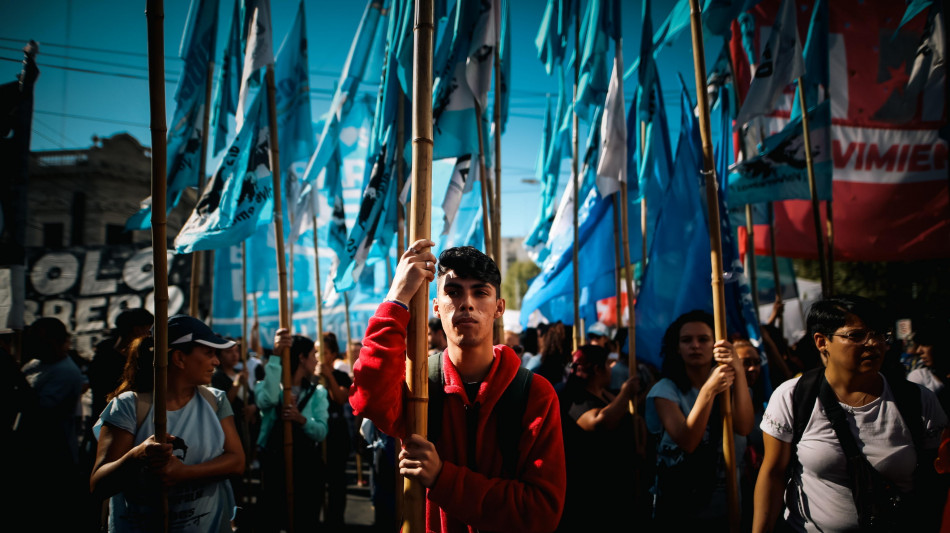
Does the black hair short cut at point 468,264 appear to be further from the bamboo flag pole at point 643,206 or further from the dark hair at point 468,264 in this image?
the bamboo flag pole at point 643,206

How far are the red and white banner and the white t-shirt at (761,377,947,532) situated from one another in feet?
20.0

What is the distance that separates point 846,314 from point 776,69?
11.5 feet

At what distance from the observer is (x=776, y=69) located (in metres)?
5.39

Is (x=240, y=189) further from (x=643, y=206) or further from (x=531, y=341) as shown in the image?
(x=531, y=341)

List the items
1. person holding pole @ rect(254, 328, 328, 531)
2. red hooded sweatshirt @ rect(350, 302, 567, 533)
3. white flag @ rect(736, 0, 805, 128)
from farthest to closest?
white flag @ rect(736, 0, 805, 128) < person holding pole @ rect(254, 328, 328, 531) < red hooded sweatshirt @ rect(350, 302, 567, 533)

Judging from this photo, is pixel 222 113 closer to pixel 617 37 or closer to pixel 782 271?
pixel 617 37

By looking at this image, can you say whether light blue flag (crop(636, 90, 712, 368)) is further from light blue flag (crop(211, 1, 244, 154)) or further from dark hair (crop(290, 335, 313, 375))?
light blue flag (crop(211, 1, 244, 154))

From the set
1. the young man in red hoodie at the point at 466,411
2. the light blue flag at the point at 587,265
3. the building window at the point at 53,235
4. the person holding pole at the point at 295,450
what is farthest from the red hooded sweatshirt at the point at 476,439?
the building window at the point at 53,235

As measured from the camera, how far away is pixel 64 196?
2444cm

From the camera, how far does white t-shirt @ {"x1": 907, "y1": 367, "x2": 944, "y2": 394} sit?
4.79 m

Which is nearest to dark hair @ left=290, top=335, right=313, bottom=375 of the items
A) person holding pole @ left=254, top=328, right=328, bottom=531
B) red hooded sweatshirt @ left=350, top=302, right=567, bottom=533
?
person holding pole @ left=254, top=328, right=328, bottom=531

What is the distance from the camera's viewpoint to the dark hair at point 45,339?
4871 mm

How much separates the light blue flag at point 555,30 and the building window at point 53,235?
25655mm

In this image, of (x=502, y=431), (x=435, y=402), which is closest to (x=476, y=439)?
(x=502, y=431)
